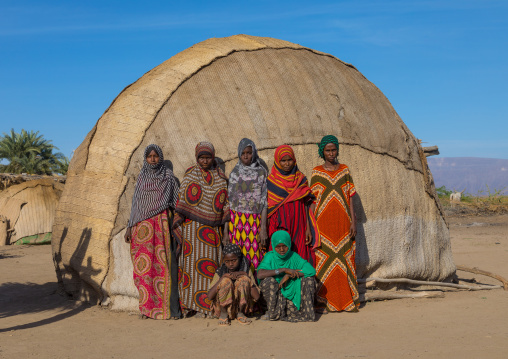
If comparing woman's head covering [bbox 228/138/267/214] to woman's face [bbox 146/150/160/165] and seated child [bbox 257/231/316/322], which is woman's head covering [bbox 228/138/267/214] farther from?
woman's face [bbox 146/150/160/165]

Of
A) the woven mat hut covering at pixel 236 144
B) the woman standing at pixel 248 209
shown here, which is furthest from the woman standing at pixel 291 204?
the woven mat hut covering at pixel 236 144

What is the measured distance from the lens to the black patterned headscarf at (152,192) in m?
5.92

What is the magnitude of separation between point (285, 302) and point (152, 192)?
1781mm

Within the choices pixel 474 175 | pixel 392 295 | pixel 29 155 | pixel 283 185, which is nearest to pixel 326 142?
pixel 283 185

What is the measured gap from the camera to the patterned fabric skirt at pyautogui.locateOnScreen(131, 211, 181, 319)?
19.2 feet

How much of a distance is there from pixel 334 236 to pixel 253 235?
0.87 metres

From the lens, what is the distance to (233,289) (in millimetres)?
5480

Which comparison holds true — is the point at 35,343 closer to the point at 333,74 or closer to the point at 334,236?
the point at 334,236

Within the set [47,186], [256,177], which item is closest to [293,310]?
[256,177]

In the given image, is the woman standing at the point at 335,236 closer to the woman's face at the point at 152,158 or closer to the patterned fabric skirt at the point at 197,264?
the patterned fabric skirt at the point at 197,264

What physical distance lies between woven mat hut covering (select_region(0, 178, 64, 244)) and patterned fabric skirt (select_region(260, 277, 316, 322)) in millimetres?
9885

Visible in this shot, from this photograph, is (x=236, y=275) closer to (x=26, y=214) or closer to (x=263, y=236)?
(x=263, y=236)

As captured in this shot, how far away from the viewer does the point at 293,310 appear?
5582 millimetres

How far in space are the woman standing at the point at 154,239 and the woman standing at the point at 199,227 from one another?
0.13m
